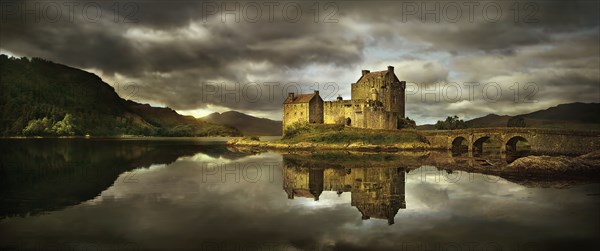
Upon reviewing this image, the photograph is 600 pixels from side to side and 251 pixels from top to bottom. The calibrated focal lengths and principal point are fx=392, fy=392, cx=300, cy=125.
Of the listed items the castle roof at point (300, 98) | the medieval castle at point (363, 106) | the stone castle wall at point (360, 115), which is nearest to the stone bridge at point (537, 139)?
the stone castle wall at point (360, 115)

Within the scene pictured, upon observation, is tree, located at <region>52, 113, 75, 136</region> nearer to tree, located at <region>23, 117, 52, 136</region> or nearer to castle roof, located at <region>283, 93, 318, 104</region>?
tree, located at <region>23, 117, 52, 136</region>

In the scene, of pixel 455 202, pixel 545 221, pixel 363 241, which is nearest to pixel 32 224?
pixel 363 241

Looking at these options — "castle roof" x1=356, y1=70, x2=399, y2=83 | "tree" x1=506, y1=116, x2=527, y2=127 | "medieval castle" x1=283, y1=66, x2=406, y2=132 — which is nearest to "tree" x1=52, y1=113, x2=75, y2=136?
"medieval castle" x1=283, y1=66, x2=406, y2=132

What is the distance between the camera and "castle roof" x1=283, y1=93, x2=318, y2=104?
6962 centimetres

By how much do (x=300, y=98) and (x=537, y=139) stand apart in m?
38.9

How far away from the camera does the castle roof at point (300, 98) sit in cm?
6962

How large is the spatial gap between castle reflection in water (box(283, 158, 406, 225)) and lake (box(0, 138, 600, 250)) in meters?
0.10

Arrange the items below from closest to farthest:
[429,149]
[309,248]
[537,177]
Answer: [309,248], [537,177], [429,149]

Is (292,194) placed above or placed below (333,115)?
below

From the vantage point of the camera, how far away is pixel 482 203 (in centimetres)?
1677

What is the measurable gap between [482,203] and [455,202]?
1085 millimetres

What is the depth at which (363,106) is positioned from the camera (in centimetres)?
6231

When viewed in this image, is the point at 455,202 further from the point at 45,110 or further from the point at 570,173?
the point at 45,110

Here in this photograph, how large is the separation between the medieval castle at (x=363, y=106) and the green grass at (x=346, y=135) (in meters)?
3.76
